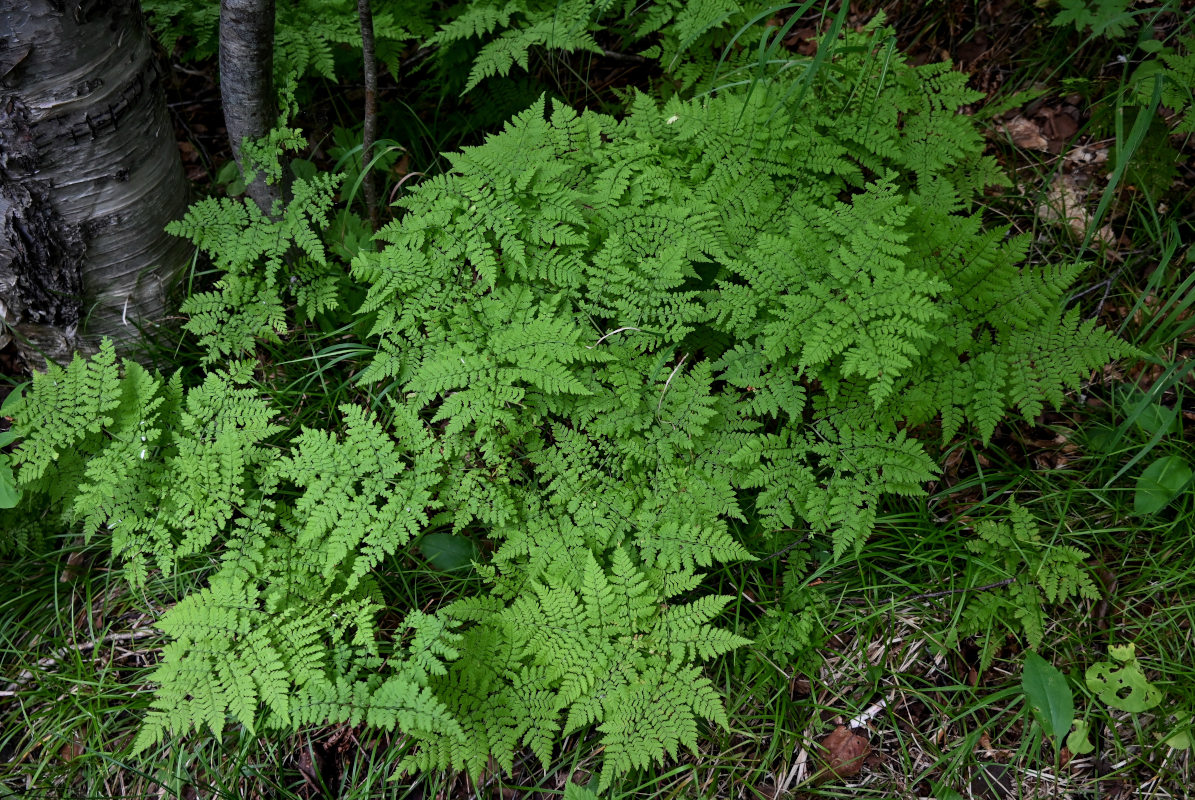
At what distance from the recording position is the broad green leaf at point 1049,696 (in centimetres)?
247

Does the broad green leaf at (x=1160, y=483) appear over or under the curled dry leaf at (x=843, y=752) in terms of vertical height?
over

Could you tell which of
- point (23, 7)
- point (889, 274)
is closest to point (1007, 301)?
point (889, 274)

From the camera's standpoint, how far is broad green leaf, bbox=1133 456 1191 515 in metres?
2.77

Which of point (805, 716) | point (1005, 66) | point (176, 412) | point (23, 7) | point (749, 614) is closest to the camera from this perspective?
point (23, 7)

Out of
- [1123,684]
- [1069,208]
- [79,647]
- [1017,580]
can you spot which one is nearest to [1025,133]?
Answer: [1069,208]

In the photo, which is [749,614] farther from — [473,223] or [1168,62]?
[1168,62]

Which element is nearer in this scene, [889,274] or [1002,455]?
[889,274]

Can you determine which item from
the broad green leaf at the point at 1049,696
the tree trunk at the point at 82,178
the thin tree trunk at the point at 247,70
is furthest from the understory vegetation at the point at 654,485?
the tree trunk at the point at 82,178

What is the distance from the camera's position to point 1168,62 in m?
3.13

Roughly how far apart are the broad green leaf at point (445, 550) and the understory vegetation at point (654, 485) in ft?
0.04

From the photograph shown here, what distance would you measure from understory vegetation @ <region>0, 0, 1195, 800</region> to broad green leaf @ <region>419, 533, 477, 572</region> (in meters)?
0.01

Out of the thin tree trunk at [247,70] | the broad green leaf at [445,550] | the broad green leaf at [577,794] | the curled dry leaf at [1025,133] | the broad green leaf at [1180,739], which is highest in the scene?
the thin tree trunk at [247,70]

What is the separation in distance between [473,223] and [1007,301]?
2.14 metres

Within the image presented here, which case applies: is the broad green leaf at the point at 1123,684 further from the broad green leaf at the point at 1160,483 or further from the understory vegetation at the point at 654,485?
the broad green leaf at the point at 1160,483
